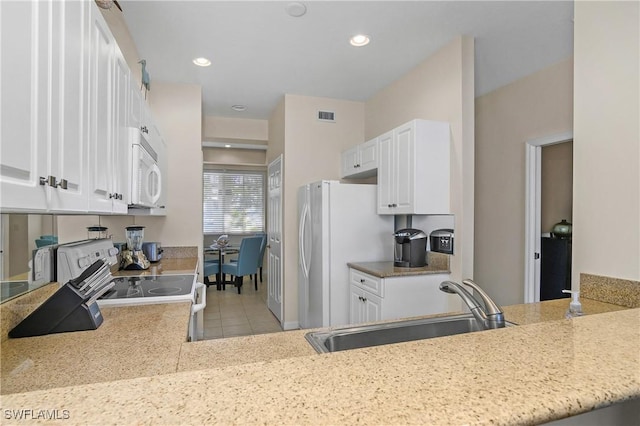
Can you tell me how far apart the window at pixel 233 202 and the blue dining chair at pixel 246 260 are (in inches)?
62.7

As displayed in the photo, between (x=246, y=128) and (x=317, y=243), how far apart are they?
2495 millimetres

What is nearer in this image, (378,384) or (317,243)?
(378,384)

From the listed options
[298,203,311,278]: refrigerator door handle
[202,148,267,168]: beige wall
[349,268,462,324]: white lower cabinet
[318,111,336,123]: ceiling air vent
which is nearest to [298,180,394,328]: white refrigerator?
[298,203,311,278]: refrigerator door handle

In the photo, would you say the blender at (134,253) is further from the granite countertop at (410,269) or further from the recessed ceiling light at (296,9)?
the recessed ceiling light at (296,9)

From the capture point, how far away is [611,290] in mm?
1580

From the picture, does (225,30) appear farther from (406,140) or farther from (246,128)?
(246,128)

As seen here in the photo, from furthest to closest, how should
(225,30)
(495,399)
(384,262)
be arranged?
(384,262) → (225,30) → (495,399)

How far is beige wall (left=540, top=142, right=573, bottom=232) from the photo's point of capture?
4.12 metres

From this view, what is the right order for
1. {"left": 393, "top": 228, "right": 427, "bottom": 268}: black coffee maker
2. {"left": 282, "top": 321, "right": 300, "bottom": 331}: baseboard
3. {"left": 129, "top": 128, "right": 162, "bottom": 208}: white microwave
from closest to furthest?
{"left": 129, "top": 128, "right": 162, "bottom": 208}: white microwave, {"left": 393, "top": 228, "right": 427, "bottom": 268}: black coffee maker, {"left": 282, "top": 321, "right": 300, "bottom": 331}: baseboard

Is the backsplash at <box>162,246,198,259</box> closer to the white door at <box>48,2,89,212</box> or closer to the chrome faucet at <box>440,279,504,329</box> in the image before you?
the white door at <box>48,2,89,212</box>

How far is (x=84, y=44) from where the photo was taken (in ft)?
3.63

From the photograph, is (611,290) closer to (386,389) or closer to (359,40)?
(386,389)

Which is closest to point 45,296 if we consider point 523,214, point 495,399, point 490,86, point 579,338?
point 495,399

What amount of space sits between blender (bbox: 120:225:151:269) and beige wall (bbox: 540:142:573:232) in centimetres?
422
